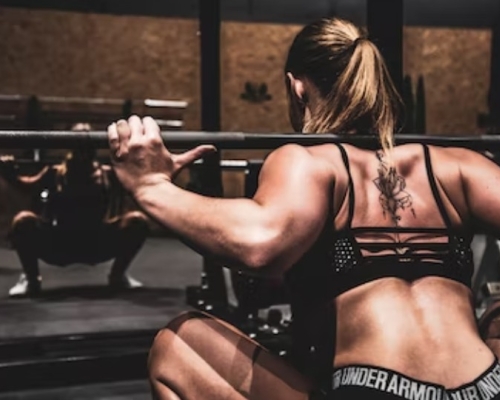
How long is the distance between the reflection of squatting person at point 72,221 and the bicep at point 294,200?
3.53 meters

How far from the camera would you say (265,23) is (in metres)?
8.73

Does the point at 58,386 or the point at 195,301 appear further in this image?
the point at 195,301

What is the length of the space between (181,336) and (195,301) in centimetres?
310

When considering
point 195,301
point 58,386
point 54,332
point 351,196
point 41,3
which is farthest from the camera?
point 41,3

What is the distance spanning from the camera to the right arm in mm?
1446

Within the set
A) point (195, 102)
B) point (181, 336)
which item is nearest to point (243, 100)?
point (195, 102)

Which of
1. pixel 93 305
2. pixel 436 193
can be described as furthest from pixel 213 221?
pixel 93 305

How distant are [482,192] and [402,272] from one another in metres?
0.26

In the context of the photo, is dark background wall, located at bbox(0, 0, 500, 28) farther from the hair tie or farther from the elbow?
the elbow

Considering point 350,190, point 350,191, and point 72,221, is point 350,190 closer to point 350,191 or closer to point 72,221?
point 350,191

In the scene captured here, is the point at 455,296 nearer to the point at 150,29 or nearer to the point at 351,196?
the point at 351,196

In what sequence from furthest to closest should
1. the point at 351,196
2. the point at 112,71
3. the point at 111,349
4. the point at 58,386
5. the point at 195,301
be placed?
the point at 112,71
the point at 195,301
the point at 111,349
the point at 58,386
the point at 351,196

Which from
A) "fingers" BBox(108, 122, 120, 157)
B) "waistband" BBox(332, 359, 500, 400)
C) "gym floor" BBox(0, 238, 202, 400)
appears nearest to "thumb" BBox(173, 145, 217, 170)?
"fingers" BBox(108, 122, 120, 157)

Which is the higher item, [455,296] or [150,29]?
[150,29]
